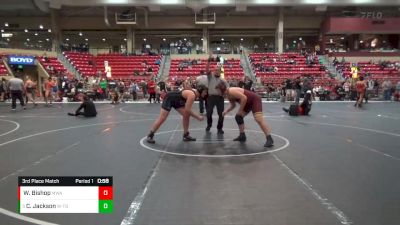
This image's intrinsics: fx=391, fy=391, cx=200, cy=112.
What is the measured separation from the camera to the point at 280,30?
37750 millimetres

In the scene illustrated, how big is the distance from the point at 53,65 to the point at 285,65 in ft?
64.5

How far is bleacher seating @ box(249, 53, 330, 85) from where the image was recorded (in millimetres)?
32031

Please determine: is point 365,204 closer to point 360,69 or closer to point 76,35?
point 360,69

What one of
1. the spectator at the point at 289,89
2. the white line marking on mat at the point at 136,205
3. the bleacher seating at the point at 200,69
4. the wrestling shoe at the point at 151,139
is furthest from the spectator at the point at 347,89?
the white line marking on mat at the point at 136,205

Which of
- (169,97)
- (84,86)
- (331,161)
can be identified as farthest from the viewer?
(84,86)

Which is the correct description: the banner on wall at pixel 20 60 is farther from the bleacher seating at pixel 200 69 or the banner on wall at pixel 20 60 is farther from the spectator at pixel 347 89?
the spectator at pixel 347 89

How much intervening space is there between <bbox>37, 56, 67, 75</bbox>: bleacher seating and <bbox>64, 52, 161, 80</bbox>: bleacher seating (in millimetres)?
1783

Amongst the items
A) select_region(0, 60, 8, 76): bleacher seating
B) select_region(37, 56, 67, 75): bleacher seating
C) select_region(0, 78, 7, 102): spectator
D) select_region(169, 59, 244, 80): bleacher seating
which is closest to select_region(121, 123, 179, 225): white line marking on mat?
select_region(0, 78, 7, 102): spectator

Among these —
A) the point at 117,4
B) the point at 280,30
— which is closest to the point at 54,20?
the point at 117,4

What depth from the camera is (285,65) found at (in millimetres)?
34125

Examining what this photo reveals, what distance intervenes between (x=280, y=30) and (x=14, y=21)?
2644 centimetres

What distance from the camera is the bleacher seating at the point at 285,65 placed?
3203 centimetres

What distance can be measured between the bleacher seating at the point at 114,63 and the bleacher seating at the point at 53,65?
178 cm
